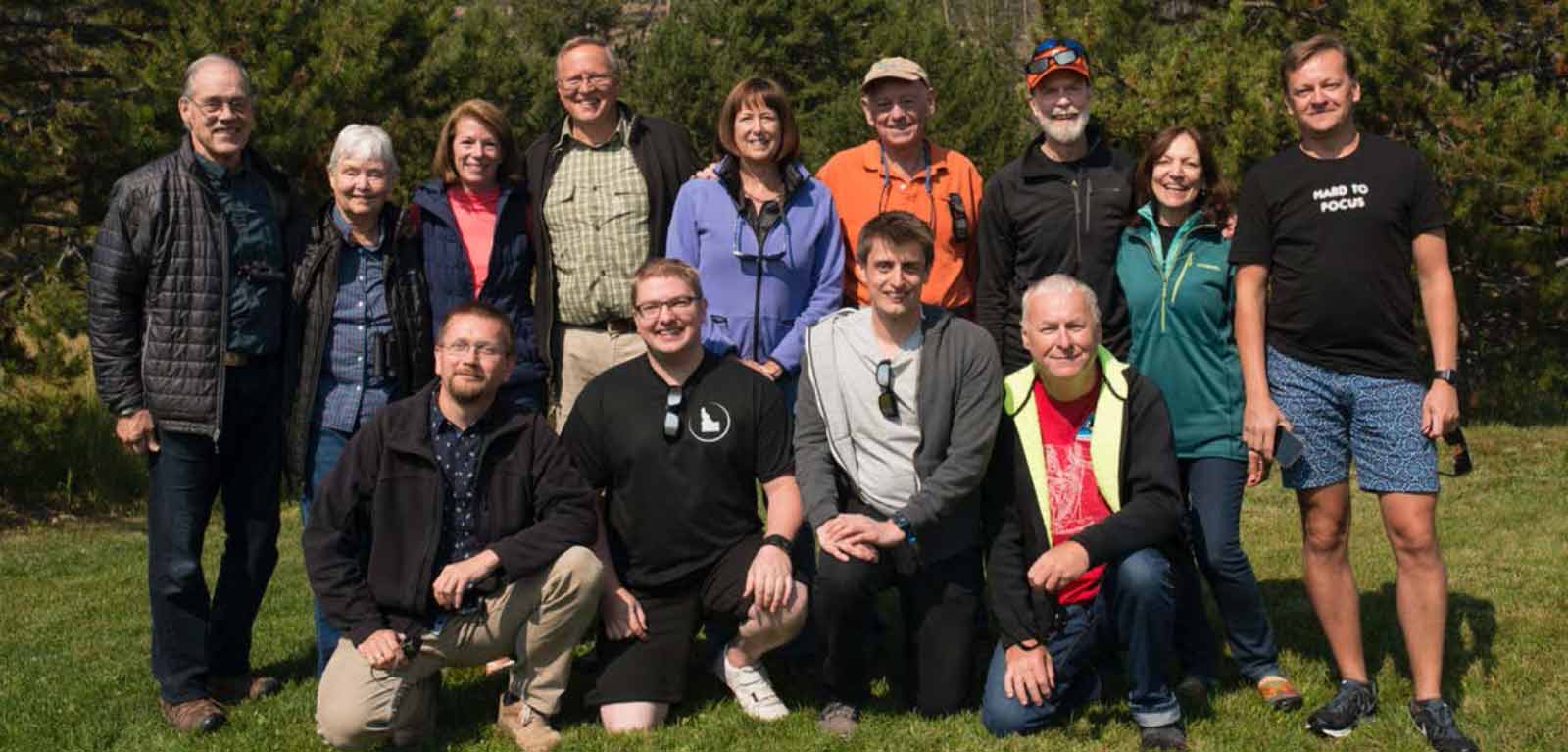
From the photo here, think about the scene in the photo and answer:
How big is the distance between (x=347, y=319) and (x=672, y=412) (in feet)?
4.00

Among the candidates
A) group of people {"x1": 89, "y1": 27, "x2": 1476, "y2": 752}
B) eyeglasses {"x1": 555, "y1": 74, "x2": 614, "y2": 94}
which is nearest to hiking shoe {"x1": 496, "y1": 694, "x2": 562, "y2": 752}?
group of people {"x1": 89, "y1": 27, "x2": 1476, "y2": 752}

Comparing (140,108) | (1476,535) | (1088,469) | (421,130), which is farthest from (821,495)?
(421,130)

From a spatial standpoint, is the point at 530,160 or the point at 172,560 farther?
the point at 530,160

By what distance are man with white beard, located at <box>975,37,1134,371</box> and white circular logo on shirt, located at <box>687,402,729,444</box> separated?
104 cm

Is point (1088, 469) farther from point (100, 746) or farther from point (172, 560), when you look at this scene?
point (100, 746)

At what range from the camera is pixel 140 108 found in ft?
32.6

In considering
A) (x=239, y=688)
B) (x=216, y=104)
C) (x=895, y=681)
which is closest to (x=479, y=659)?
(x=239, y=688)

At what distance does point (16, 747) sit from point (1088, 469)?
145 inches

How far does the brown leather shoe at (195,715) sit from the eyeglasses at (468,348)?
60.6 inches

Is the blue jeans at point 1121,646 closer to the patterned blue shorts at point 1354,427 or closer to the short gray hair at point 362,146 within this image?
the patterned blue shorts at point 1354,427

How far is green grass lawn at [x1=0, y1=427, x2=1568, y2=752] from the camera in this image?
442 centimetres

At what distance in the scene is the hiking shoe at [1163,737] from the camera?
4.27m

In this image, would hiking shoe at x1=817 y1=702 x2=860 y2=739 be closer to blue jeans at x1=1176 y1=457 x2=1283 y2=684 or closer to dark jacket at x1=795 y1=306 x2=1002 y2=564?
dark jacket at x1=795 y1=306 x2=1002 y2=564

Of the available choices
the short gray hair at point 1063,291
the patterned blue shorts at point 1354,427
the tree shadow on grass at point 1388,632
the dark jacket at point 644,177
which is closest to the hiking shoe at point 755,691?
the dark jacket at point 644,177
